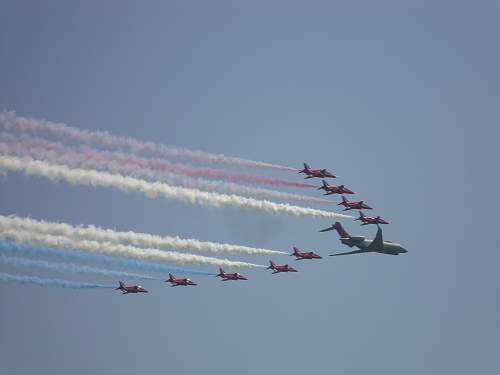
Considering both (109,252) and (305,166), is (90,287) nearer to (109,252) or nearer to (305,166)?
(109,252)

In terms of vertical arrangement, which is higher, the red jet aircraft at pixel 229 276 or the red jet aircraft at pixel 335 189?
the red jet aircraft at pixel 335 189

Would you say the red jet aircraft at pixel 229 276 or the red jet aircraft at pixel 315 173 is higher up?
the red jet aircraft at pixel 315 173

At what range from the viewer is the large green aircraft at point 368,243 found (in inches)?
4053

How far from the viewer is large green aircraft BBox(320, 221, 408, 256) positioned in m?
103

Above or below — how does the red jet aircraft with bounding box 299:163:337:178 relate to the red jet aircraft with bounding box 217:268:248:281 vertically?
above

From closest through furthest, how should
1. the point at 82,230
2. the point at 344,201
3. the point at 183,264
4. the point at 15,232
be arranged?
the point at 15,232, the point at 82,230, the point at 183,264, the point at 344,201

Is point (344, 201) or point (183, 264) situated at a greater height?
point (344, 201)

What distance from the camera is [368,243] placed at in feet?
340

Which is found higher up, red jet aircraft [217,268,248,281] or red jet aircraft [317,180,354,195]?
red jet aircraft [317,180,354,195]

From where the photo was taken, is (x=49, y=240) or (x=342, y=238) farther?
(x=342, y=238)

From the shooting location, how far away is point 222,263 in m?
95.0

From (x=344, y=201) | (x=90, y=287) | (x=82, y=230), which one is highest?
(x=344, y=201)

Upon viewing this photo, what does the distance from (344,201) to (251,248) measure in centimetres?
1314

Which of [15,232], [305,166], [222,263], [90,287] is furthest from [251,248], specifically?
[15,232]
